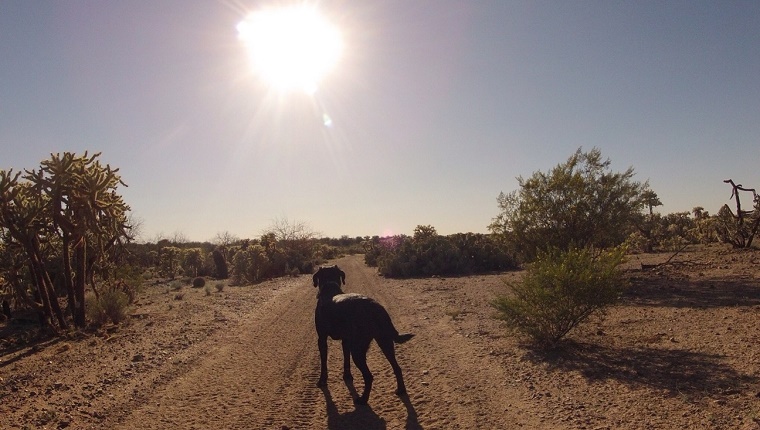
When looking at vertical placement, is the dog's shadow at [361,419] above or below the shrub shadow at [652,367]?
below

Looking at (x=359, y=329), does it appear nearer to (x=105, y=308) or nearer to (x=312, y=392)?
(x=312, y=392)

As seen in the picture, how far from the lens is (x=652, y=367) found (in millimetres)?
7551

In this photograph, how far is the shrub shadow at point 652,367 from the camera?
258 inches

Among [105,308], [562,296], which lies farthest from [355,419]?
[105,308]

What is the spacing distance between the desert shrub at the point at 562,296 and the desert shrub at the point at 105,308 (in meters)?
10.5

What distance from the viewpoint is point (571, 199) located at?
19.2m

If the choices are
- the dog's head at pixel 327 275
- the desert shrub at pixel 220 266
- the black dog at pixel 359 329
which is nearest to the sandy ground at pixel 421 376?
the black dog at pixel 359 329

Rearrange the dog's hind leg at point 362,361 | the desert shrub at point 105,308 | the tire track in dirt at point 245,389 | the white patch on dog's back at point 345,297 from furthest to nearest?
the desert shrub at point 105,308 < the white patch on dog's back at point 345,297 < the dog's hind leg at point 362,361 < the tire track in dirt at point 245,389

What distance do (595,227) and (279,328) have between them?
12.5 m

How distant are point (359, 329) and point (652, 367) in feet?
14.6

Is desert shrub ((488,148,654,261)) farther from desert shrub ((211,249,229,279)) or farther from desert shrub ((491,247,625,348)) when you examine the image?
desert shrub ((211,249,229,279))

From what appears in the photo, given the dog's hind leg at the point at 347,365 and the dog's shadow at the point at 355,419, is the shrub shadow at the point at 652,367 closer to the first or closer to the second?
the dog's hind leg at the point at 347,365

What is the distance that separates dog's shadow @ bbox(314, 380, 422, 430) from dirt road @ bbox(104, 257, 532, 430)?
0.04ft

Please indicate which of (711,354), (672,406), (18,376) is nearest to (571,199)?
(711,354)
